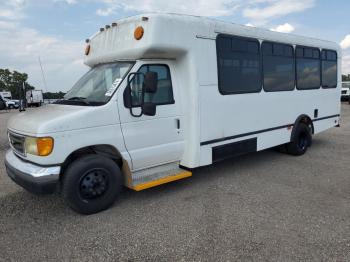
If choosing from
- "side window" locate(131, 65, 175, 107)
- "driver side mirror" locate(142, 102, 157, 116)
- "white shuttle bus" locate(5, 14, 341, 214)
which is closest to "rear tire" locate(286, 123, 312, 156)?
"white shuttle bus" locate(5, 14, 341, 214)

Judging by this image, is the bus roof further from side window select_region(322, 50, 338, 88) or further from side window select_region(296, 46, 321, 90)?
side window select_region(322, 50, 338, 88)

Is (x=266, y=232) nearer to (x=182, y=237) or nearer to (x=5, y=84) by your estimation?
(x=182, y=237)

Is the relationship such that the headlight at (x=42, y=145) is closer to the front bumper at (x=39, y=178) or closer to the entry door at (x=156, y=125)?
the front bumper at (x=39, y=178)

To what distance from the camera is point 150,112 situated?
4535 mm

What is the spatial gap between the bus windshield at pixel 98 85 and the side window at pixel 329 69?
5935mm

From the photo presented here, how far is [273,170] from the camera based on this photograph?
21.5ft

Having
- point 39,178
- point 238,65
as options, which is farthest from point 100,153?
point 238,65

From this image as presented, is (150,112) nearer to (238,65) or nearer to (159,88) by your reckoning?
(159,88)

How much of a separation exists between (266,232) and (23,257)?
114 inches

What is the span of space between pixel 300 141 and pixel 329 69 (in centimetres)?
237

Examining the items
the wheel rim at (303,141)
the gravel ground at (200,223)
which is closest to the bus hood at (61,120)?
the gravel ground at (200,223)

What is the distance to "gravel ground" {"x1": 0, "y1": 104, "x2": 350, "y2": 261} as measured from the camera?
11.4 feet

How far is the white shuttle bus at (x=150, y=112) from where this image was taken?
4184mm

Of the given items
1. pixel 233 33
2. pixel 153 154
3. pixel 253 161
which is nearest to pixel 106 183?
pixel 153 154
